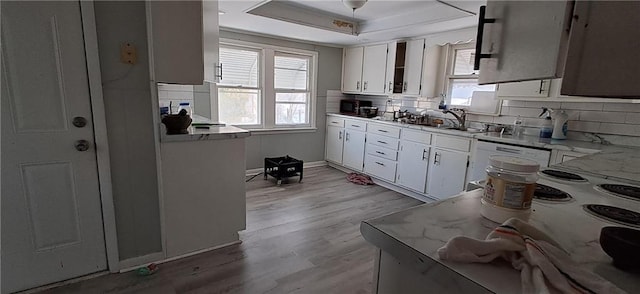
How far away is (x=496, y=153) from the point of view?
9.67 feet

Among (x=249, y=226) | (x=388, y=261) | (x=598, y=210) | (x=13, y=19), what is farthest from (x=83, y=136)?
(x=598, y=210)

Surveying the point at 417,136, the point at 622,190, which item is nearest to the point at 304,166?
the point at 417,136

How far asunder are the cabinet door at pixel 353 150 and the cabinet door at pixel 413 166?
75cm

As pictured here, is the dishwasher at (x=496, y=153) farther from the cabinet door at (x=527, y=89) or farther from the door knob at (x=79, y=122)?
the door knob at (x=79, y=122)

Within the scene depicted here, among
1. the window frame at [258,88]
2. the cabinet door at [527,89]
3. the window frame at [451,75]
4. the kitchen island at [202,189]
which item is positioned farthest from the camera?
the window frame at [258,88]

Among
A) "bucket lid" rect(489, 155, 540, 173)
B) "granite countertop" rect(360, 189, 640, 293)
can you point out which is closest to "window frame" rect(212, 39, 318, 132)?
"granite countertop" rect(360, 189, 640, 293)

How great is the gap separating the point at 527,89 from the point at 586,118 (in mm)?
626

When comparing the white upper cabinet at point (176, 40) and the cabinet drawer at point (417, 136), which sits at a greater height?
the white upper cabinet at point (176, 40)

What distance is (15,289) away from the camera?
6.02 ft

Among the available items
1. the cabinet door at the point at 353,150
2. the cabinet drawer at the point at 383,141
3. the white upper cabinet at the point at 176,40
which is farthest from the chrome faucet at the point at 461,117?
the white upper cabinet at the point at 176,40

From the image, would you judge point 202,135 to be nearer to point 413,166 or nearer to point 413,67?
point 413,166

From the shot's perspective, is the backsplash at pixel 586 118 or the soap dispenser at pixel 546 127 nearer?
the backsplash at pixel 586 118

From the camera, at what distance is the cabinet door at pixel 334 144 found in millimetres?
5062

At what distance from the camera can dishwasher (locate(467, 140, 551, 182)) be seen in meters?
2.66
